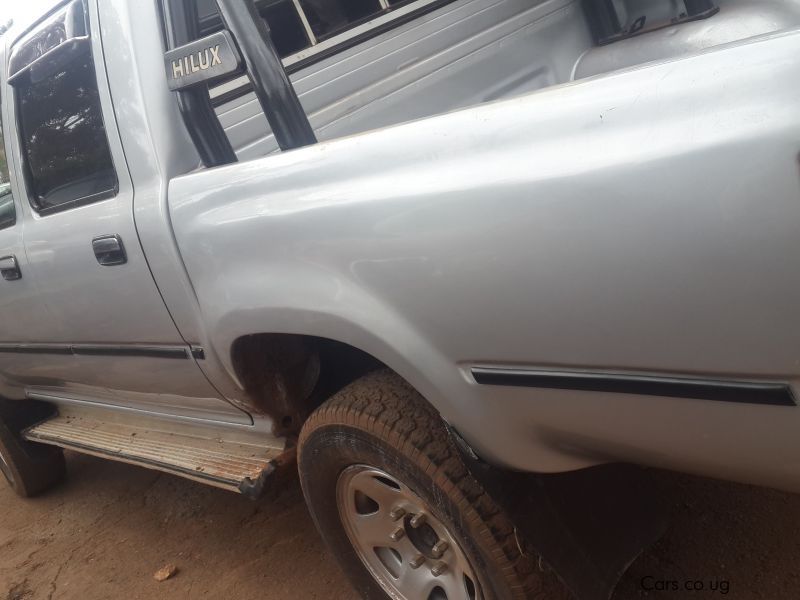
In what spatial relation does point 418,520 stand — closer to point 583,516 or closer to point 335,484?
point 335,484

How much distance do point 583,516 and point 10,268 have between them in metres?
2.30

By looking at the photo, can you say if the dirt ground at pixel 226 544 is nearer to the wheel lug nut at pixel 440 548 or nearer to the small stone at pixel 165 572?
the small stone at pixel 165 572

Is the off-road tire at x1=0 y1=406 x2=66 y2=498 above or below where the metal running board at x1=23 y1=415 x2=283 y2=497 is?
below

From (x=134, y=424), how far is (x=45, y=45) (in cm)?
155

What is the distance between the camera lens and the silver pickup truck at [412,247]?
1.05m

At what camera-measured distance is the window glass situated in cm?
275

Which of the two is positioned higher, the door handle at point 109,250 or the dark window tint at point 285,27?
the dark window tint at point 285,27

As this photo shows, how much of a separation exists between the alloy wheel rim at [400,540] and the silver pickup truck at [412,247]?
1 centimetres

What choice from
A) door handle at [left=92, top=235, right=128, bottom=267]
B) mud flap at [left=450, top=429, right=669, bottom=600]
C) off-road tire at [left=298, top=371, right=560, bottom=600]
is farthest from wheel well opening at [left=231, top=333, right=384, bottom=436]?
mud flap at [left=450, top=429, right=669, bottom=600]

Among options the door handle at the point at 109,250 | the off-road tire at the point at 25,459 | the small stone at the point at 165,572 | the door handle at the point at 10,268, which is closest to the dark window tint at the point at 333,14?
the door handle at the point at 109,250

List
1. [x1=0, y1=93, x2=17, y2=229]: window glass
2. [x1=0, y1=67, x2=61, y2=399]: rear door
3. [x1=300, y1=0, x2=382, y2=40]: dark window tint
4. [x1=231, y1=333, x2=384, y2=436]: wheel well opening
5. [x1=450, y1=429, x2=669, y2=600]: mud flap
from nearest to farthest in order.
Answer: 1. [x1=450, y1=429, x2=669, y2=600]: mud flap
2. [x1=231, y1=333, x2=384, y2=436]: wheel well opening
3. [x1=300, y1=0, x2=382, y2=40]: dark window tint
4. [x1=0, y1=67, x2=61, y2=399]: rear door
5. [x1=0, y1=93, x2=17, y2=229]: window glass

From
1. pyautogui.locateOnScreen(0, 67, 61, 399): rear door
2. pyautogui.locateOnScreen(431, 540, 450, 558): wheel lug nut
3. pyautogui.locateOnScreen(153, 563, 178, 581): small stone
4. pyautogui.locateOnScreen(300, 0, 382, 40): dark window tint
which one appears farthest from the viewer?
pyautogui.locateOnScreen(153, 563, 178, 581): small stone

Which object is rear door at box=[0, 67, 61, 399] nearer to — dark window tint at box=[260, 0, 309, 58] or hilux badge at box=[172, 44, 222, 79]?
dark window tint at box=[260, 0, 309, 58]

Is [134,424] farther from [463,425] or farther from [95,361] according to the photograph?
[463,425]
